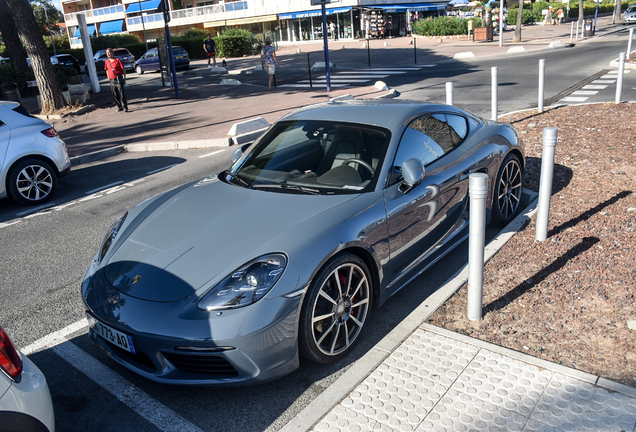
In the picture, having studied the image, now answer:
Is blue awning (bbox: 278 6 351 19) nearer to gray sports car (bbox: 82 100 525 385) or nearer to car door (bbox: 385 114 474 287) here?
gray sports car (bbox: 82 100 525 385)

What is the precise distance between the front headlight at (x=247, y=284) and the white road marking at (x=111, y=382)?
704mm

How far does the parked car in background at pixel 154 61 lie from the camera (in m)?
33.2

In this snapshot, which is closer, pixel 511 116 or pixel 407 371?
pixel 407 371

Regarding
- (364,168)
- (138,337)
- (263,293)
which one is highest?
(364,168)

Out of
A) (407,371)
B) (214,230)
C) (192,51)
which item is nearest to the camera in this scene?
(407,371)

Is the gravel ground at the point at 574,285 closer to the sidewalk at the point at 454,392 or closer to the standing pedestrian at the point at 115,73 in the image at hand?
the sidewalk at the point at 454,392

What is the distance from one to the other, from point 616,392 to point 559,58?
24035 mm

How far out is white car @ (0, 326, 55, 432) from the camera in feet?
6.95

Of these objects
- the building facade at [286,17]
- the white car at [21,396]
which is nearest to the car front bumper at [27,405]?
the white car at [21,396]

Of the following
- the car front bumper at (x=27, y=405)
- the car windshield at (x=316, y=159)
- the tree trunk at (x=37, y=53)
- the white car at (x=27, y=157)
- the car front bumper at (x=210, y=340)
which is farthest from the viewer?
the tree trunk at (x=37, y=53)

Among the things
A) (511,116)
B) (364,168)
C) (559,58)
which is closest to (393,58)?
(559,58)

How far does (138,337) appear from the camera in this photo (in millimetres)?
3002

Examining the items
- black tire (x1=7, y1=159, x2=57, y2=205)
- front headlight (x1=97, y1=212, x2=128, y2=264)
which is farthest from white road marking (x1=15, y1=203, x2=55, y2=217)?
front headlight (x1=97, y1=212, x2=128, y2=264)

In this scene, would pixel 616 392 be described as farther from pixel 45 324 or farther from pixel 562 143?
pixel 562 143
